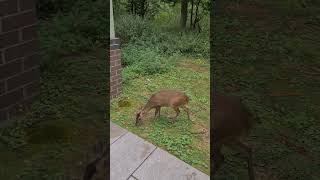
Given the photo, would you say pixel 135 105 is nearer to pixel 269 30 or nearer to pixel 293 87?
pixel 293 87

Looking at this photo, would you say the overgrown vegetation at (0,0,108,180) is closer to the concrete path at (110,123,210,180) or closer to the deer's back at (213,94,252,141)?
the concrete path at (110,123,210,180)

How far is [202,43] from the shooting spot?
36.7ft

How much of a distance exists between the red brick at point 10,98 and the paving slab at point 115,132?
1.42m

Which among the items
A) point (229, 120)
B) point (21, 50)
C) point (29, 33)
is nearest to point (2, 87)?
point (21, 50)

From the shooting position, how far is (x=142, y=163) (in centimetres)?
606

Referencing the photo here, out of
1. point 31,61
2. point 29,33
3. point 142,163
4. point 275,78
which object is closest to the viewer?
point 142,163

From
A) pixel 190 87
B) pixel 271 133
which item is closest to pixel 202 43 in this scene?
pixel 190 87

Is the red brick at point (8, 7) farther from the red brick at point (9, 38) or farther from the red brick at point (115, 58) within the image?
the red brick at point (115, 58)

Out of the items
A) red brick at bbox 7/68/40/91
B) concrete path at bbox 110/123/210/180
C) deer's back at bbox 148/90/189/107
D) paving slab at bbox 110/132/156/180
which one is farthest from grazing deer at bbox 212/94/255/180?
red brick at bbox 7/68/40/91

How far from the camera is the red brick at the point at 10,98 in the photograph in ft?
23.1

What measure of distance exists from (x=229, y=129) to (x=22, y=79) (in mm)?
3177

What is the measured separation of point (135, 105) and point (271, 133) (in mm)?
2211

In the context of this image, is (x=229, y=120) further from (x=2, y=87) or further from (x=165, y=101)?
(x=2, y=87)

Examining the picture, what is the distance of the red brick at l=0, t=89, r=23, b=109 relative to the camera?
7.04 meters
